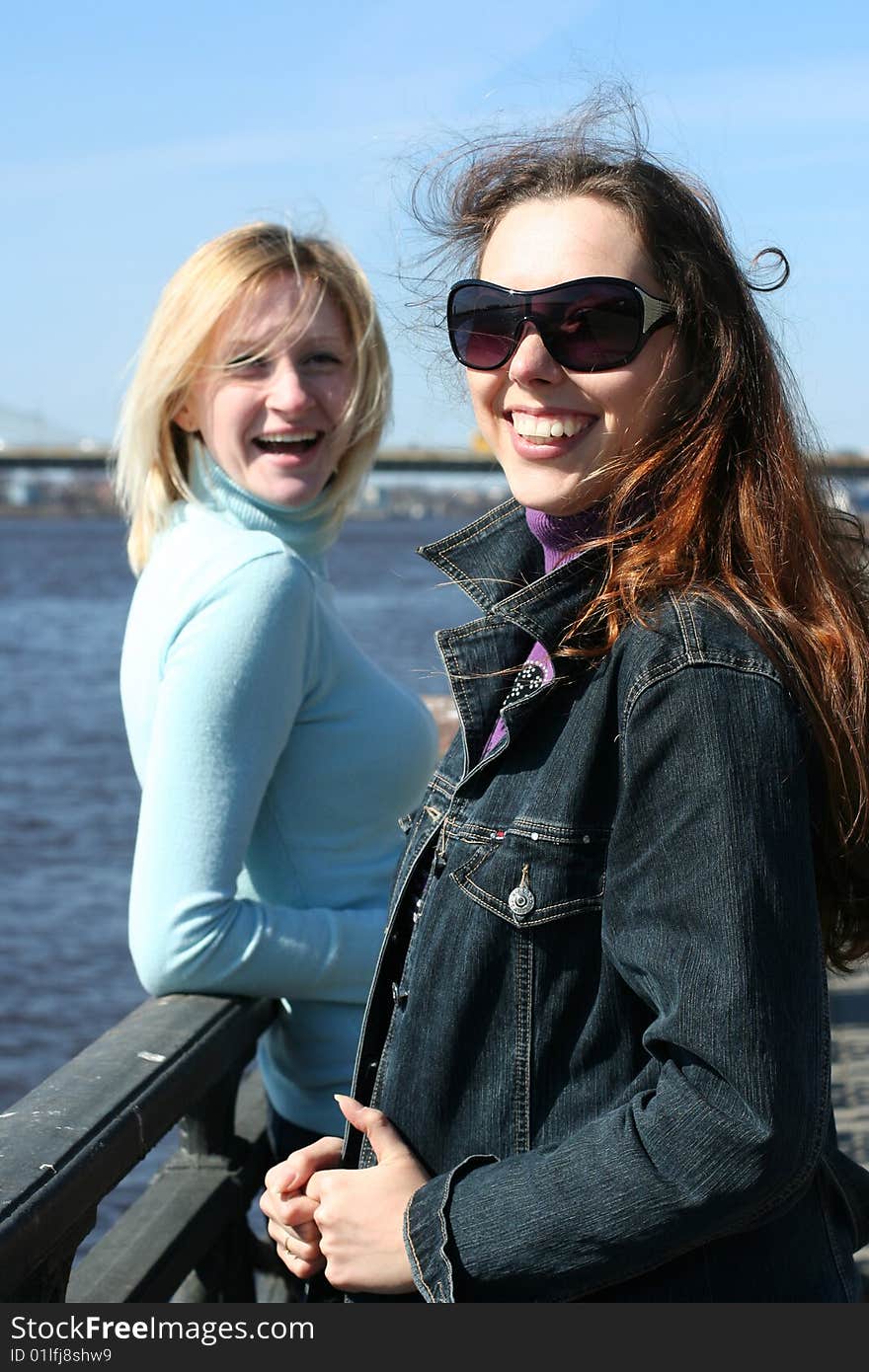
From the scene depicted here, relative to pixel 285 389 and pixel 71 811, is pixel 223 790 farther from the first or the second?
pixel 71 811

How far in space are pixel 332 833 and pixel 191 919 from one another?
307mm

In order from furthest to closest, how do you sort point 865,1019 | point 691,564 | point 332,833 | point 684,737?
1. point 865,1019
2. point 332,833
3. point 691,564
4. point 684,737

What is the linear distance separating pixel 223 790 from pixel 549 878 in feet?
2.69

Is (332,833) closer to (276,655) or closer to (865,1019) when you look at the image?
(276,655)

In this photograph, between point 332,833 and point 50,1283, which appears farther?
point 332,833

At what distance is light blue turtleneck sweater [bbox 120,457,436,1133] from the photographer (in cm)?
201

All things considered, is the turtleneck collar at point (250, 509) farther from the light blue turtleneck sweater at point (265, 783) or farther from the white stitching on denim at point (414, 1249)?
the white stitching on denim at point (414, 1249)

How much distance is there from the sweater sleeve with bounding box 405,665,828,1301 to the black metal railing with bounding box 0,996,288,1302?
404 millimetres

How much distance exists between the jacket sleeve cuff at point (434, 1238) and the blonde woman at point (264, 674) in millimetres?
801

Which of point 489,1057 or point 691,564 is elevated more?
point 691,564

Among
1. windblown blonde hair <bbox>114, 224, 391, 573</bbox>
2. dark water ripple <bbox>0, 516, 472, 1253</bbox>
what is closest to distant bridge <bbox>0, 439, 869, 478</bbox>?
dark water ripple <bbox>0, 516, 472, 1253</bbox>

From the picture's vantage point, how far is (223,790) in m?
1.99

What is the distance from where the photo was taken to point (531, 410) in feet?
4.57

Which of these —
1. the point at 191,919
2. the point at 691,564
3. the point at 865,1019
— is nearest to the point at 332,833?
the point at 191,919
